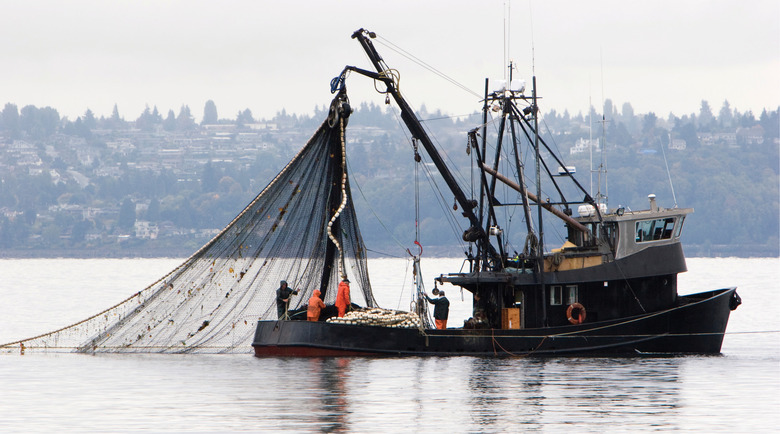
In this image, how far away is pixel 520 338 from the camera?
35.7 meters

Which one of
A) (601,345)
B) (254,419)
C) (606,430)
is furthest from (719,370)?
(254,419)

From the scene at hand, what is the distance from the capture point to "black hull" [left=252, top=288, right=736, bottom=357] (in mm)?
34781

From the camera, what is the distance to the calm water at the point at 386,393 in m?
24.7

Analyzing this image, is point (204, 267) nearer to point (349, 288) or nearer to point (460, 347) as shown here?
point (349, 288)

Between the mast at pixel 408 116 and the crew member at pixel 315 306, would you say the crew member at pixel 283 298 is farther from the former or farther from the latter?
the mast at pixel 408 116

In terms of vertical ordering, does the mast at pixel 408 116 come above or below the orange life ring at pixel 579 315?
above

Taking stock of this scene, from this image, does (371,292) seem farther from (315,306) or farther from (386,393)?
(386,393)

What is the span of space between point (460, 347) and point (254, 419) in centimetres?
1155

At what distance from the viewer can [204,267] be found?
33.6 metres

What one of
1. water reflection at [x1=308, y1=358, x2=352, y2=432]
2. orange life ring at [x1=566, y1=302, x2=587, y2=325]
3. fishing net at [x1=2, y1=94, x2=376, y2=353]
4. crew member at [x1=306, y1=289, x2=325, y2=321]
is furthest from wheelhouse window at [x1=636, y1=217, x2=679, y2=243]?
crew member at [x1=306, y1=289, x2=325, y2=321]

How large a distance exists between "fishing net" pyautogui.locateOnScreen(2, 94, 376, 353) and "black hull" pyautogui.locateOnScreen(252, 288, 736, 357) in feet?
3.25

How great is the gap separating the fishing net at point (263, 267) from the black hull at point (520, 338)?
3.25 ft

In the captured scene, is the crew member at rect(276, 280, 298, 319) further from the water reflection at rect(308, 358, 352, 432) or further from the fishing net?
the water reflection at rect(308, 358, 352, 432)

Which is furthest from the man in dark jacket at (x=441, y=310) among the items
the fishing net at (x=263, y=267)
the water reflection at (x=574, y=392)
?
the fishing net at (x=263, y=267)
